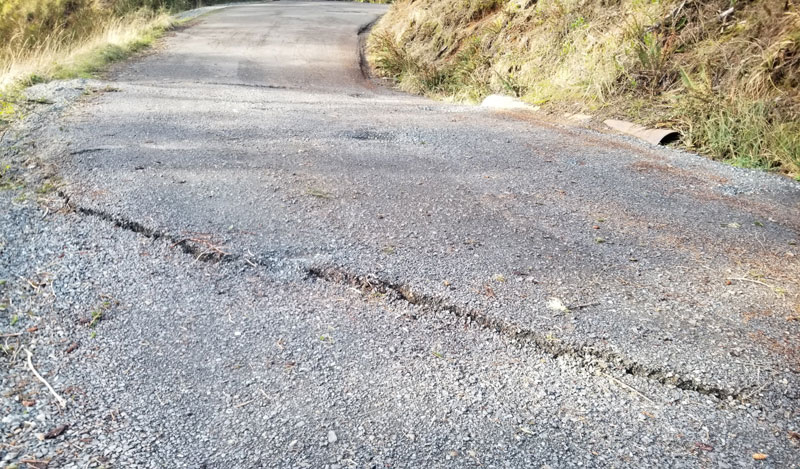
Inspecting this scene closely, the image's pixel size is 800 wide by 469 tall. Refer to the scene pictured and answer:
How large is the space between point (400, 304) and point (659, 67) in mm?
5109

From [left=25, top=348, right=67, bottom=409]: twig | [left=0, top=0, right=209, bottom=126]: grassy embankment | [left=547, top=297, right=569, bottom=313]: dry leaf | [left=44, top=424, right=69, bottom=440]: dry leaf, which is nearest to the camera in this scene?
[left=44, top=424, right=69, bottom=440]: dry leaf

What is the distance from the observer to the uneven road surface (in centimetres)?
198

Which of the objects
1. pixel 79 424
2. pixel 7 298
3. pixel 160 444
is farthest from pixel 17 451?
pixel 7 298

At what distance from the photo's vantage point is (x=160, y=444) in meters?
1.91

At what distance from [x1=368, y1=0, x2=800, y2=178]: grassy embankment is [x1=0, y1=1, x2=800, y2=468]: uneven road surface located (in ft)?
2.11

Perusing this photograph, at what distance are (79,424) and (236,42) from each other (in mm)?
12323

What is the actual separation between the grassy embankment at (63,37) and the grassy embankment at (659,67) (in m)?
5.02

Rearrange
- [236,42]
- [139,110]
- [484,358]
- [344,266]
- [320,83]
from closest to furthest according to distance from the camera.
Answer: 1. [484,358]
2. [344,266]
3. [139,110]
4. [320,83]
5. [236,42]

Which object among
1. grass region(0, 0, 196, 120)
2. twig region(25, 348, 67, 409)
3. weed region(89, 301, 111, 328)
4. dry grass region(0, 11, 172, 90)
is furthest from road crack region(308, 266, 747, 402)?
dry grass region(0, 11, 172, 90)

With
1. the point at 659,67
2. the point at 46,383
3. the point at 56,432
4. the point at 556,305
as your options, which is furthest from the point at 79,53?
the point at 556,305

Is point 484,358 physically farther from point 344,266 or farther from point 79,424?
point 79,424

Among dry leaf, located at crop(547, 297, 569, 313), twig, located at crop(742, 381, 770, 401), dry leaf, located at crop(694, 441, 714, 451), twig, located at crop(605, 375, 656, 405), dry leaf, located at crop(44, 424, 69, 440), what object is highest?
dry leaf, located at crop(547, 297, 569, 313)

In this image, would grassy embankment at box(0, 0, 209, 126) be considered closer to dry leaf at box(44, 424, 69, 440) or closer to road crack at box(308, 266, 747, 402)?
road crack at box(308, 266, 747, 402)

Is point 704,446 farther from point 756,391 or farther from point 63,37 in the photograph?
point 63,37
